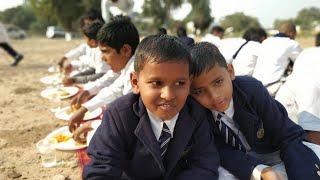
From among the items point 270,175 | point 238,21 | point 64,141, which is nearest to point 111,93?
point 64,141

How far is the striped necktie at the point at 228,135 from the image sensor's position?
6.47 ft

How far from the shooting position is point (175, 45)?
1.67 meters

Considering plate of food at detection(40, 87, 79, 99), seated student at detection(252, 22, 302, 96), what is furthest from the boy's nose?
plate of food at detection(40, 87, 79, 99)

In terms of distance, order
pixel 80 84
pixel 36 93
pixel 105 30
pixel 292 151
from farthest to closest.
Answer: pixel 36 93, pixel 80 84, pixel 105 30, pixel 292 151

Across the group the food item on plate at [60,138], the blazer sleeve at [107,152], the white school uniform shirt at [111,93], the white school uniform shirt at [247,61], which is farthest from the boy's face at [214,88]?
the white school uniform shirt at [247,61]

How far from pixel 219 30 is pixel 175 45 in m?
6.93

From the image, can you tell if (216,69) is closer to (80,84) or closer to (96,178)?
(96,178)

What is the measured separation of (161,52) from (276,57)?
2.61 meters

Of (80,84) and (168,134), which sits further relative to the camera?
(80,84)

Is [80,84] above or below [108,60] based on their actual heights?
below

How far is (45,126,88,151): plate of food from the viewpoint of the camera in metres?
2.90

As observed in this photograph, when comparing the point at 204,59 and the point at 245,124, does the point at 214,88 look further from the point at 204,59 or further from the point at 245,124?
the point at 245,124

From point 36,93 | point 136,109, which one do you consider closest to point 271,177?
point 136,109

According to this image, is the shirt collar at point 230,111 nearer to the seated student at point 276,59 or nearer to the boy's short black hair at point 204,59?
the boy's short black hair at point 204,59
